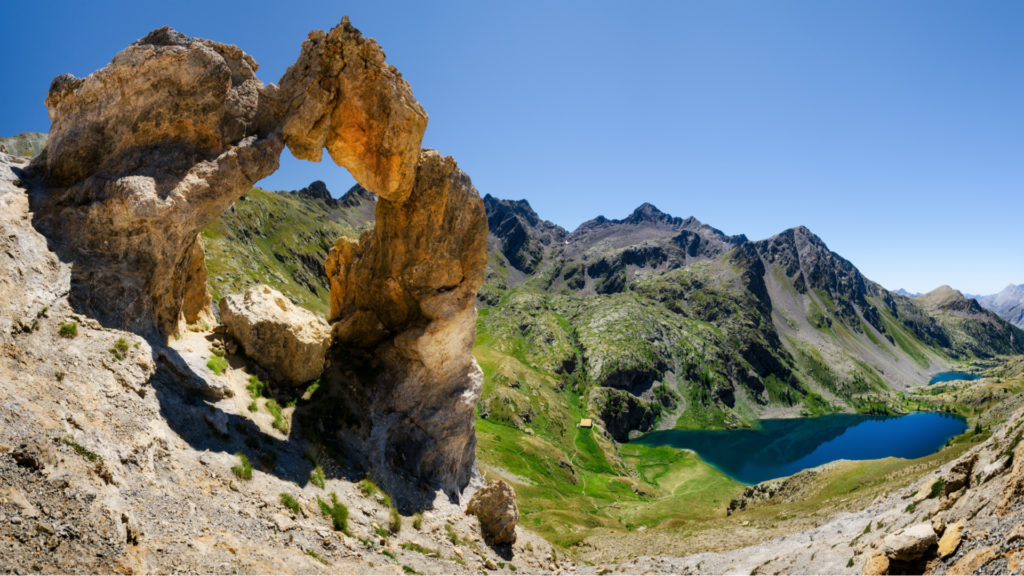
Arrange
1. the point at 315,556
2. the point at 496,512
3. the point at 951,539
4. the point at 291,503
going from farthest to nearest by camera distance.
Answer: the point at 496,512, the point at 291,503, the point at 315,556, the point at 951,539

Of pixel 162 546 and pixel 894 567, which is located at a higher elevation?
pixel 162 546

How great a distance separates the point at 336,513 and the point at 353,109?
26.0m

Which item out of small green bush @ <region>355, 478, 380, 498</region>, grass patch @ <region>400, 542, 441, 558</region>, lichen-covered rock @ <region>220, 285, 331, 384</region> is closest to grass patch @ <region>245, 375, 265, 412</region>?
lichen-covered rock @ <region>220, 285, 331, 384</region>

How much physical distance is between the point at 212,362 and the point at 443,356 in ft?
55.6

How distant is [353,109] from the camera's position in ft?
104

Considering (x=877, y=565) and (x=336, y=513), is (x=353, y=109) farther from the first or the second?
(x=877, y=565)

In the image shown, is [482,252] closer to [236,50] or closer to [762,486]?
[236,50]

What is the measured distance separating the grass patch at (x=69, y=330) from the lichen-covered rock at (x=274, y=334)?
36.4ft

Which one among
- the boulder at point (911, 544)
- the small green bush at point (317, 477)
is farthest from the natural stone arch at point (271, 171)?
the boulder at point (911, 544)

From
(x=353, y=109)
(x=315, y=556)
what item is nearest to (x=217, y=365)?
(x=315, y=556)

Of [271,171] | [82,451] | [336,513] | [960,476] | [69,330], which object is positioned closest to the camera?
[82,451]

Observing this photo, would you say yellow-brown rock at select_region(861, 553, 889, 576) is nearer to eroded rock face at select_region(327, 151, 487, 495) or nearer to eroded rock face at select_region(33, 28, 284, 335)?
eroded rock face at select_region(327, 151, 487, 495)

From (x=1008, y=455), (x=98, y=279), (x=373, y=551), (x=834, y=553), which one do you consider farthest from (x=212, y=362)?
(x=1008, y=455)

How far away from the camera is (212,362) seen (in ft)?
83.6
